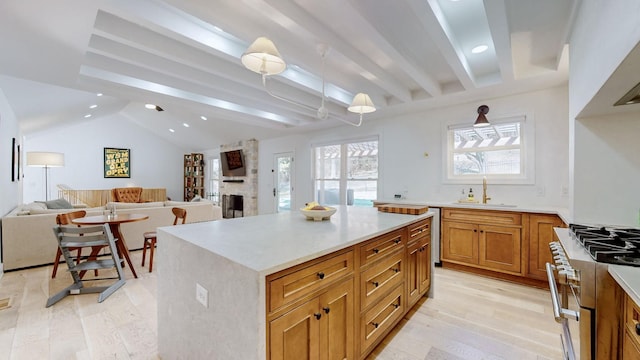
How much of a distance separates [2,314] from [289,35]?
3.48m

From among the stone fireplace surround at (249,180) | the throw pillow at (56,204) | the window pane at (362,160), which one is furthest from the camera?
the stone fireplace surround at (249,180)

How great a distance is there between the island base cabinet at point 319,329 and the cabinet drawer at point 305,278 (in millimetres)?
54

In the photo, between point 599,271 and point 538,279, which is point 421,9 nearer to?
point 599,271

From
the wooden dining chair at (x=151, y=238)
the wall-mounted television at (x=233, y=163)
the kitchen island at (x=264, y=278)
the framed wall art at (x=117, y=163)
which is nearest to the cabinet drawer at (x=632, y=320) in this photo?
the kitchen island at (x=264, y=278)

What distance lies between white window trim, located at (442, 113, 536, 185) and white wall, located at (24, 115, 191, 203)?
9514mm

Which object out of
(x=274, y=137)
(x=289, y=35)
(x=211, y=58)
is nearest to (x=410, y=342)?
(x=289, y=35)

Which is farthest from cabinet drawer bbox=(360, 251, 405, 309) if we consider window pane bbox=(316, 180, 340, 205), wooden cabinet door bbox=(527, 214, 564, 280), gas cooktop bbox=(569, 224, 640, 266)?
window pane bbox=(316, 180, 340, 205)

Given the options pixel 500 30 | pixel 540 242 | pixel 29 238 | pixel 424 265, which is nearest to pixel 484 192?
pixel 540 242

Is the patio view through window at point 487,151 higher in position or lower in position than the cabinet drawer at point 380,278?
higher

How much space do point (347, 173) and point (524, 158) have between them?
2.88 m

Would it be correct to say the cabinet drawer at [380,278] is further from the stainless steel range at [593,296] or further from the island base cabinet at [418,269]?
the stainless steel range at [593,296]

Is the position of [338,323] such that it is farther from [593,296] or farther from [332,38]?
[332,38]

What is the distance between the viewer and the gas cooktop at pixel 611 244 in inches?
43.5

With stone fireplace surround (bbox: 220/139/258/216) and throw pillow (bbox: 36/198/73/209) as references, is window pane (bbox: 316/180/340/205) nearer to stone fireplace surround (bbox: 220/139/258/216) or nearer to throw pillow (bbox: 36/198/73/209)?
stone fireplace surround (bbox: 220/139/258/216)
